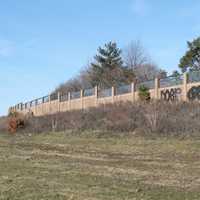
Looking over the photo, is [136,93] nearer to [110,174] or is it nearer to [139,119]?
[139,119]

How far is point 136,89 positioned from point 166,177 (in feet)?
85.4

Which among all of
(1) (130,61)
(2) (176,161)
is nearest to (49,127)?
(2) (176,161)

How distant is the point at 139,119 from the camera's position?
29.3 meters

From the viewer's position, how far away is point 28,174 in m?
13.2

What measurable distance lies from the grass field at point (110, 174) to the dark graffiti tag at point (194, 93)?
9.16 m

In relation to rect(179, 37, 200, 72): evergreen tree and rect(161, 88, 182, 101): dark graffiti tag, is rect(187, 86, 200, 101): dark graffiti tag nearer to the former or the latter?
rect(161, 88, 182, 101): dark graffiti tag

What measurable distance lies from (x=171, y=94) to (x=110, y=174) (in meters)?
21.5

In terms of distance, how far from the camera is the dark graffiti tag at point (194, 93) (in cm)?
3148

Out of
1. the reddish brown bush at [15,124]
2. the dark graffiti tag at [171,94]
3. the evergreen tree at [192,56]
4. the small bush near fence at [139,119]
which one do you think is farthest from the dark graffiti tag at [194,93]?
the evergreen tree at [192,56]

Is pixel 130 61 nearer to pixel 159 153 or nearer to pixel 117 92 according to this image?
pixel 117 92

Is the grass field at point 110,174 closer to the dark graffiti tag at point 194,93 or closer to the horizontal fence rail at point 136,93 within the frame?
the dark graffiti tag at point 194,93

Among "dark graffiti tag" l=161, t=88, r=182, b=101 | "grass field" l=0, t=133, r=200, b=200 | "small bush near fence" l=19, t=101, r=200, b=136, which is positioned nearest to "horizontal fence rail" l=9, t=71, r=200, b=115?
"dark graffiti tag" l=161, t=88, r=182, b=101

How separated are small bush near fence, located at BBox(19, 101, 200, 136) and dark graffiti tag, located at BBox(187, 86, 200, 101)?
175 cm

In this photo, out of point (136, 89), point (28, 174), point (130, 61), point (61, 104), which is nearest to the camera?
point (28, 174)
